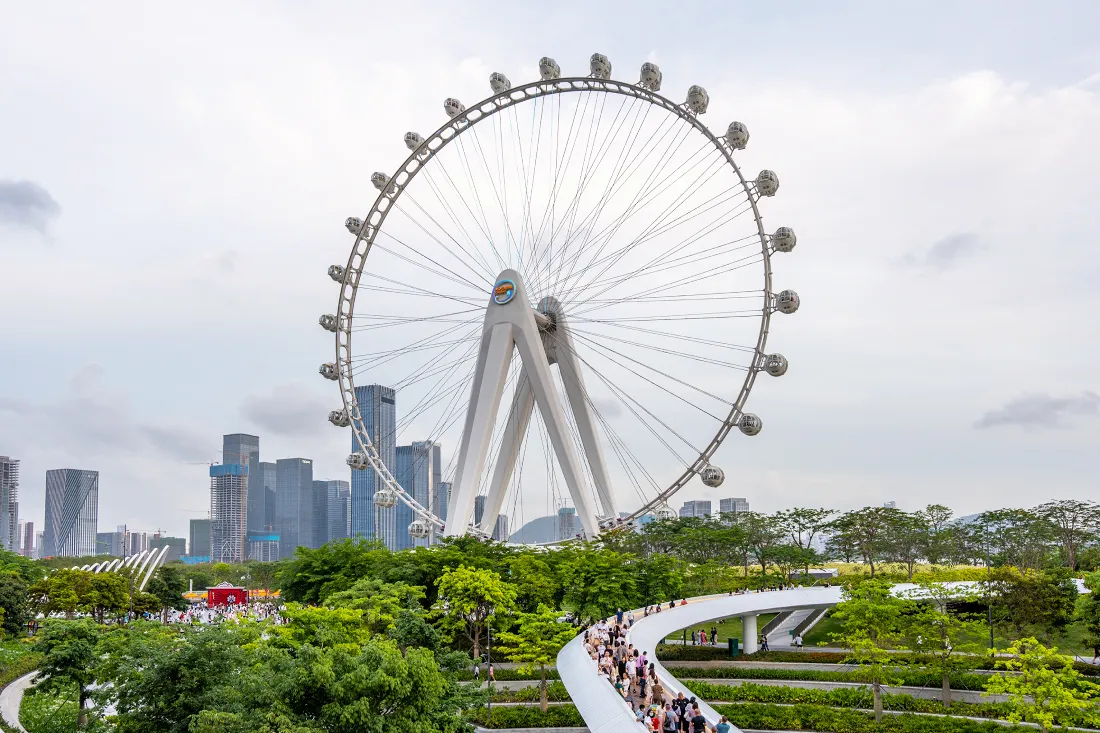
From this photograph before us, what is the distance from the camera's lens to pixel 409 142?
45438 millimetres

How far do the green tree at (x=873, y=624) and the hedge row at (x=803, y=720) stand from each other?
150cm

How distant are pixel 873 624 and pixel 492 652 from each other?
15.9 meters

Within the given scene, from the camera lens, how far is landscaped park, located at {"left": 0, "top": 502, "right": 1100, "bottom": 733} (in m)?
17.9

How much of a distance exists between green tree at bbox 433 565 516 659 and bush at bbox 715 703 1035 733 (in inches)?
332

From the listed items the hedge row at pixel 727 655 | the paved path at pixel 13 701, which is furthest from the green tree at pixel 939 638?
the paved path at pixel 13 701

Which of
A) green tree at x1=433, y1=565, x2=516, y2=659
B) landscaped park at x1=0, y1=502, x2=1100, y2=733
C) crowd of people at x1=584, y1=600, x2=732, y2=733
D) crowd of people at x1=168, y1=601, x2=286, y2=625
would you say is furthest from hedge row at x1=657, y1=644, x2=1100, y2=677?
crowd of people at x1=168, y1=601, x2=286, y2=625

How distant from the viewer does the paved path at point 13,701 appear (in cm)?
3098

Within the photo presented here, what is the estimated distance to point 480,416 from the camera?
145ft

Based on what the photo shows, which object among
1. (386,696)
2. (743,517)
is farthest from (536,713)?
(743,517)

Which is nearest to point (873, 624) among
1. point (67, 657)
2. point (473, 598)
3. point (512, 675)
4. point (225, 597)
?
point (512, 675)

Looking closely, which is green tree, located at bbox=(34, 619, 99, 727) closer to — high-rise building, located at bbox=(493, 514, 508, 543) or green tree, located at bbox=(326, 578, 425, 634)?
green tree, located at bbox=(326, 578, 425, 634)

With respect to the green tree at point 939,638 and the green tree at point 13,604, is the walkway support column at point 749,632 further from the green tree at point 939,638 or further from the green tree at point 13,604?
the green tree at point 13,604

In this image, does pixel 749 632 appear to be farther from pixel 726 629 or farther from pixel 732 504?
pixel 732 504

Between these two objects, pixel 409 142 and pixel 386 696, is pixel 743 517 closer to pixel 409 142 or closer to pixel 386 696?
pixel 409 142
